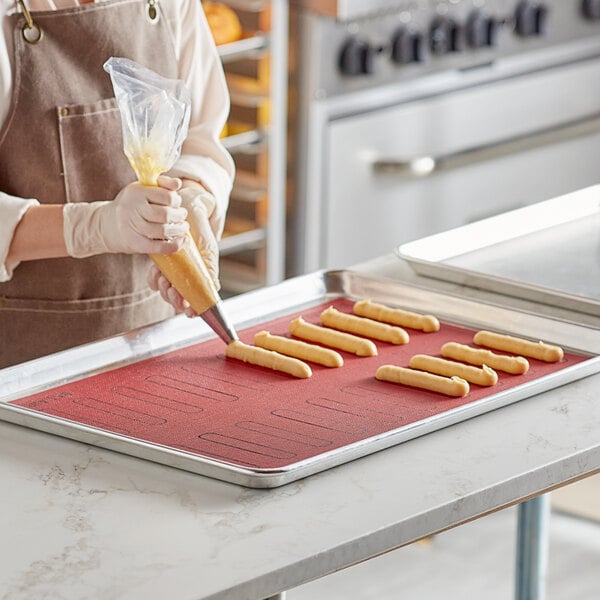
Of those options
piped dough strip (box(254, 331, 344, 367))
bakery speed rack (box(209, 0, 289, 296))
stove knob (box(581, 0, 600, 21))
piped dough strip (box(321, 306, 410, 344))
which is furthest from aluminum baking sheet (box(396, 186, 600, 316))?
stove knob (box(581, 0, 600, 21))

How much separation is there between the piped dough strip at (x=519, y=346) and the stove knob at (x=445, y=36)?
1859 millimetres

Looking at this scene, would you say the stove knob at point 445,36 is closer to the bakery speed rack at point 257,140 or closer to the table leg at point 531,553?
the bakery speed rack at point 257,140

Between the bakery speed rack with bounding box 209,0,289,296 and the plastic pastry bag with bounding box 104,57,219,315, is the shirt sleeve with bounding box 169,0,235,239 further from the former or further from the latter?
the bakery speed rack with bounding box 209,0,289,296

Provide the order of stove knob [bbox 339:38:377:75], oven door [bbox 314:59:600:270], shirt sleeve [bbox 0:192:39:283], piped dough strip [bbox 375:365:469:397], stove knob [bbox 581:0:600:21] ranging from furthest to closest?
1. stove knob [bbox 581:0:600:21]
2. oven door [bbox 314:59:600:270]
3. stove knob [bbox 339:38:377:75]
4. shirt sleeve [bbox 0:192:39:283]
5. piped dough strip [bbox 375:365:469:397]

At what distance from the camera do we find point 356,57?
3215mm

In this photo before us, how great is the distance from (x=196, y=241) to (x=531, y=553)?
0.72 metres

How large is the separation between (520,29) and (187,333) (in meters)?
2.17

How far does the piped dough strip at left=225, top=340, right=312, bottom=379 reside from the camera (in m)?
1.54

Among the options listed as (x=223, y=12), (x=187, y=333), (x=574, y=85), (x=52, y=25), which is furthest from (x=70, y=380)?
(x=574, y=85)

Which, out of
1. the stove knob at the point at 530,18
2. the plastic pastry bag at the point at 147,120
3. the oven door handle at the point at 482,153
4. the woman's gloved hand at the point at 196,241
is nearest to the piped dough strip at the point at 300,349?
the woman's gloved hand at the point at 196,241

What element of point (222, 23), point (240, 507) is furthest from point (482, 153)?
point (240, 507)

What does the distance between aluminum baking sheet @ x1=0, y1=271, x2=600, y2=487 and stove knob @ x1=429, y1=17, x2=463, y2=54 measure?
1.74 meters

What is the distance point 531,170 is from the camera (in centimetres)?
371

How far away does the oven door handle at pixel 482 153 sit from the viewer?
3.33 meters
